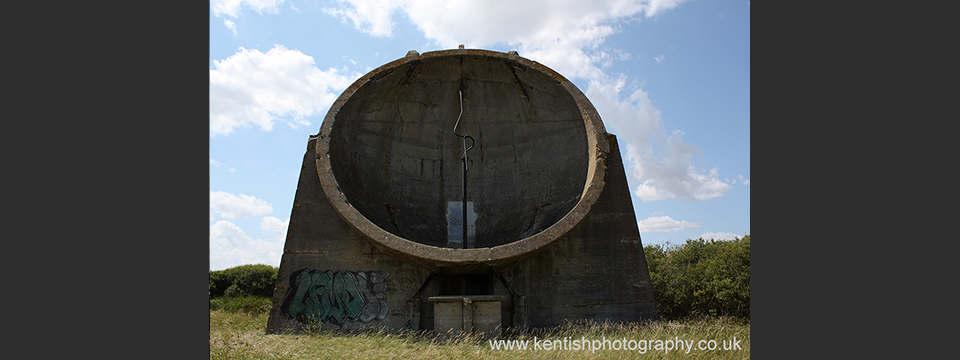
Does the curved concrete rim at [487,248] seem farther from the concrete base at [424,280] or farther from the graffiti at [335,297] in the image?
the graffiti at [335,297]

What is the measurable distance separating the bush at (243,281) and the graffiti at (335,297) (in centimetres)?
1105

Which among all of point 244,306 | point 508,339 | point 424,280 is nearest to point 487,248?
point 508,339

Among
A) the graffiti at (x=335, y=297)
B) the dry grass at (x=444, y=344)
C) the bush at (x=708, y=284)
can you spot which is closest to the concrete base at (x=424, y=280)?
the graffiti at (x=335, y=297)

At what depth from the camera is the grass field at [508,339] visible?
693cm

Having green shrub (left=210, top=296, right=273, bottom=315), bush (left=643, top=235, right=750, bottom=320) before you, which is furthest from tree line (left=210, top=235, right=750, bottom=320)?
green shrub (left=210, top=296, right=273, bottom=315)

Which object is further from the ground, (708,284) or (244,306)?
(708,284)

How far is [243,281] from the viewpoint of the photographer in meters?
19.4

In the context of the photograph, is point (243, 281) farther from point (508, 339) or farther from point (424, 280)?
point (508, 339)

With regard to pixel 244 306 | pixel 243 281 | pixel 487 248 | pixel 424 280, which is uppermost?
pixel 487 248

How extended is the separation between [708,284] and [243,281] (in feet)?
51.1

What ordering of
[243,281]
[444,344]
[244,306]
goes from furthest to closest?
[243,281]
[244,306]
[444,344]

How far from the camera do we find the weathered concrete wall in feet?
29.5

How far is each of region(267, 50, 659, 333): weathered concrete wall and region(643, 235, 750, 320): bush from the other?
4.05 metres

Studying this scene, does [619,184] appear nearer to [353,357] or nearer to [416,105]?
[416,105]
